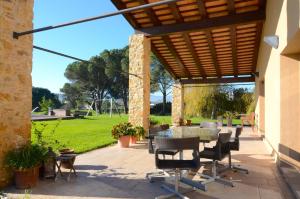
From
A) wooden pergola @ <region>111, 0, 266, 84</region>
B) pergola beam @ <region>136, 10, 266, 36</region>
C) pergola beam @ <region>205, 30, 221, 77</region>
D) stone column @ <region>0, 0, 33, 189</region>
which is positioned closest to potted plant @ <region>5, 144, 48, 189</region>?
stone column @ <region>0, 0, 33, 189</region>

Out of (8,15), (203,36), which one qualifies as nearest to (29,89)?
(8,15)

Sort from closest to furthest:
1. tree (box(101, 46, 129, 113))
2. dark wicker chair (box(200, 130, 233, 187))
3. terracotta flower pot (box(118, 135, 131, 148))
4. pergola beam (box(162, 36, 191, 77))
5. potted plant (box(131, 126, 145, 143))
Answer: dark wicker chair (box(200, 130, 233, 187)) < terracotta flower pot (box(118, 135, 131, 148)) < potted plant (box(131, 126, 145, 143)) < pergola beam (box(162, 36, 191, 77)) < tree (box(101, 46, 129, 113))

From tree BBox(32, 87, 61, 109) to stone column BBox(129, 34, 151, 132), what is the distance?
3702cm

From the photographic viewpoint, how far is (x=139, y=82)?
9969 mm

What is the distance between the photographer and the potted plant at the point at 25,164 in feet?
13.8

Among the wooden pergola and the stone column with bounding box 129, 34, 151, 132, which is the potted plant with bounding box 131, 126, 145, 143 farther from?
the wooden pergola

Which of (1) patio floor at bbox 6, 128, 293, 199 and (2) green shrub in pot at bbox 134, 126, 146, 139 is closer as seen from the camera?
(1) patio floor at bbox 6, 128, 293, 199

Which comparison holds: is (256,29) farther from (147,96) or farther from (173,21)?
(147,96)

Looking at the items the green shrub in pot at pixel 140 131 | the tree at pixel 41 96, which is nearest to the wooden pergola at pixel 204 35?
the green shrub in pot at pixel 140 131

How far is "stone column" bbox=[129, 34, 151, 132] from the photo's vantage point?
987cm

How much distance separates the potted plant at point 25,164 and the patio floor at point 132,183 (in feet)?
0.47

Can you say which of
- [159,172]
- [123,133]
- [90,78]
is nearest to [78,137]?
[123,133]

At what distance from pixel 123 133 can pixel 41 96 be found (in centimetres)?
4073

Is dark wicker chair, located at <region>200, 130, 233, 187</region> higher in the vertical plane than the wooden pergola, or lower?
lower
